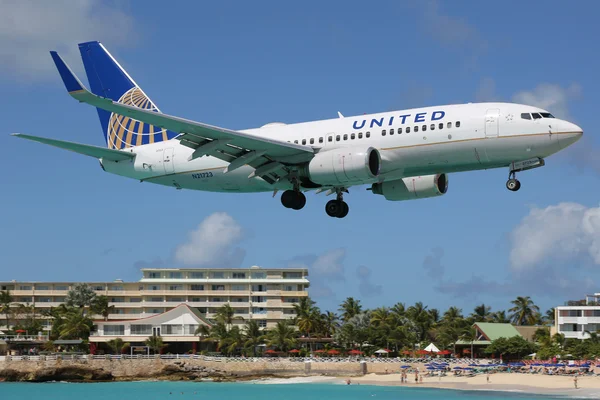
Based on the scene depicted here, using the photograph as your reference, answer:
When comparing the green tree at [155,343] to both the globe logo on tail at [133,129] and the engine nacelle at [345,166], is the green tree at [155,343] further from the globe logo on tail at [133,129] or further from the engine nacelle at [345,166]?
the engine nacelle at [345,166]

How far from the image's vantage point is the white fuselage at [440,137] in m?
39.1

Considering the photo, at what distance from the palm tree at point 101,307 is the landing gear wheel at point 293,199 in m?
117

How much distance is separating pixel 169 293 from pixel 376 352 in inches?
1736

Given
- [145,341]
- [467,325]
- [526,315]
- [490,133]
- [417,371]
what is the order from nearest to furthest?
[490,133]
[417,371]
[145,341]
[467,325]
[526,315]

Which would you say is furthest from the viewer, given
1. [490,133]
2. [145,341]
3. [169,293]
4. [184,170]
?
[169,293]

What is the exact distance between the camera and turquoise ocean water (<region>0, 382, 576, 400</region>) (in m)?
120

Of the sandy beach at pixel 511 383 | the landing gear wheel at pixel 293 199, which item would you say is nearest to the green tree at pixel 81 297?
the sandy beach at pixel 511 383

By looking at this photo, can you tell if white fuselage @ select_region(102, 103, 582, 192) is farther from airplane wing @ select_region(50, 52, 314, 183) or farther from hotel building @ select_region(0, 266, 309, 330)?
hotel building @ select_region(0, 266, 309, 330)

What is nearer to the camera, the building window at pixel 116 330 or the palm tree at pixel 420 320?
the building window at pixel 116 330

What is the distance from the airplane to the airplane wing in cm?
5

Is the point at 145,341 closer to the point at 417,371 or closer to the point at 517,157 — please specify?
the point at 417,371

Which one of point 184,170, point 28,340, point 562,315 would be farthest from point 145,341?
point 184,170

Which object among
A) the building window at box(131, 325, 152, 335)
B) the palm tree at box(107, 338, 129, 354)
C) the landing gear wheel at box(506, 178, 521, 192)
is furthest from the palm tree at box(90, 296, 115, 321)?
the landing gear wheel at box(506, 178, 521, 192)

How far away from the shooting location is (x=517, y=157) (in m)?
39.4
